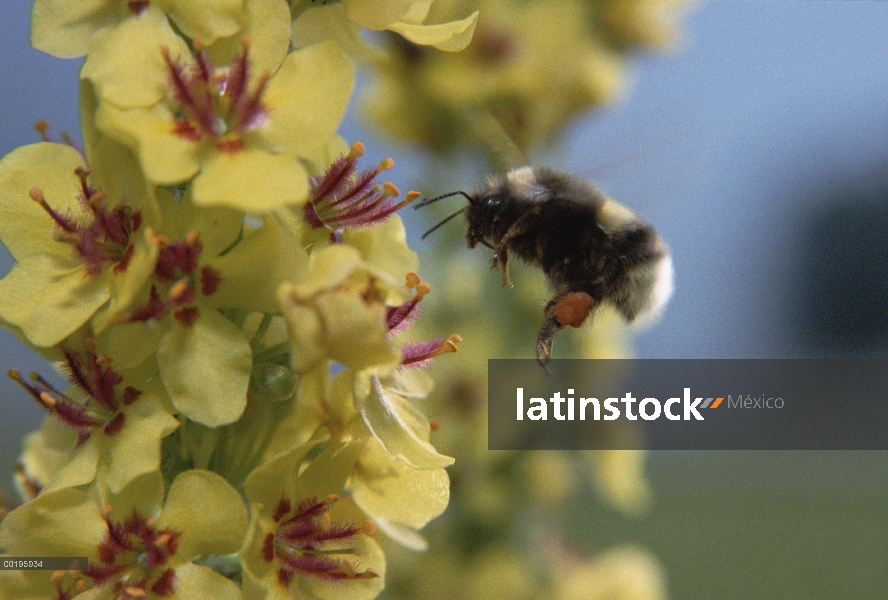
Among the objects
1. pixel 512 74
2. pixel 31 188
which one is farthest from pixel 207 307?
pixel 512 74

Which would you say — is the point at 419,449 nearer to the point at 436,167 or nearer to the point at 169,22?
the point at 169,22

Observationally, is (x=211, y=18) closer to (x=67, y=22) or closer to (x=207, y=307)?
(x=67, y=22)

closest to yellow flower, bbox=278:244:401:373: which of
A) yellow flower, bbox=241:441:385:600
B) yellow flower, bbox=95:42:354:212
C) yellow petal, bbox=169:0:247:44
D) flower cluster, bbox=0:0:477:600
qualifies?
flower cluster, bbox=0:0:477:600

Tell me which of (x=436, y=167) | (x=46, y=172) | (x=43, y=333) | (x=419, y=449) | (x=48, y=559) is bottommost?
(x=48, y=559)

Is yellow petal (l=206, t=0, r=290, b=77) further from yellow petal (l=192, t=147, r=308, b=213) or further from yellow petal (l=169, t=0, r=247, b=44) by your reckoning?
yellow petal (l=192, t=147, r=308, b=213)

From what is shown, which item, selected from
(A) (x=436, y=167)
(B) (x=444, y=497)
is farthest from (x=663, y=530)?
(B) (x=444, y=497)

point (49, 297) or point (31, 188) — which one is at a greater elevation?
point (31, 188)

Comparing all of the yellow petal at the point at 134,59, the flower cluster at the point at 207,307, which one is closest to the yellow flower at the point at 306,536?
the flower cluster at the point at 207,307
